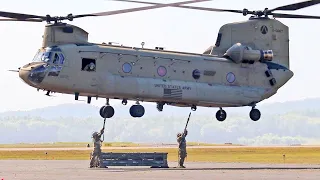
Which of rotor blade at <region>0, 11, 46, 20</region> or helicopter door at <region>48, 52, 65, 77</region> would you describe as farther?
helicopter door at <region>48, 52, 65, 77</region>

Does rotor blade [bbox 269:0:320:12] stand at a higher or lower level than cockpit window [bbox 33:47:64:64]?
higher

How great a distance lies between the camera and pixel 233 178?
38.2 metres

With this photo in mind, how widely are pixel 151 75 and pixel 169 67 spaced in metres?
1.23

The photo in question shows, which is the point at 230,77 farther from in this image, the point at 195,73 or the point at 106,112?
the point at 106,112

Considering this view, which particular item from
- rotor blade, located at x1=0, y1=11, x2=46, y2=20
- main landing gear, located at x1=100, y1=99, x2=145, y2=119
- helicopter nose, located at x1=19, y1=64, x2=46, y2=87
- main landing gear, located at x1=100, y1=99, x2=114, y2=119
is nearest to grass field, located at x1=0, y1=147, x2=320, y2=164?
main landing gear, located at x1=100, y1=99, x2=145, y2=119

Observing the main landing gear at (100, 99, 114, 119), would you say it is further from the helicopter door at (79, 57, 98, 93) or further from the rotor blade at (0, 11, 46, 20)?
the rotor blade at (0, 11, 46, 20)

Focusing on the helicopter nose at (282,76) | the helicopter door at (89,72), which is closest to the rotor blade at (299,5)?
the helicopter nose at (282,76)

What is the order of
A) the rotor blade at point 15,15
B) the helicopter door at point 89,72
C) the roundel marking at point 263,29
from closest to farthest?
the rotor blade at point 15,15
the helicopter door at point 89,72
the roundel marking at point 263,29

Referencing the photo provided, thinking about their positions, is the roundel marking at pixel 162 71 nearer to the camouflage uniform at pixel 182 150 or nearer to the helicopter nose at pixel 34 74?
the camouflage uniform at pixel 182 150

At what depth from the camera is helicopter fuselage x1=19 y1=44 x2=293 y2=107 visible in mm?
47625

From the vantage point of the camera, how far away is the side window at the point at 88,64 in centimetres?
4819

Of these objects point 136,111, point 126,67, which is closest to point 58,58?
point 126,67

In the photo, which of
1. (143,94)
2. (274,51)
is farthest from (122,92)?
(274,51)

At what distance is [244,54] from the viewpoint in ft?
174
